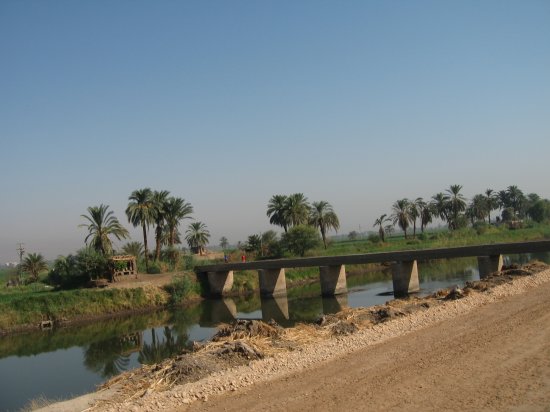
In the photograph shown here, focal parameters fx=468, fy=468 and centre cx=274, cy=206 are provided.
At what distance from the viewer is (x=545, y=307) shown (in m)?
14.2

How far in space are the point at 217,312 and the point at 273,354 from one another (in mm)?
26123

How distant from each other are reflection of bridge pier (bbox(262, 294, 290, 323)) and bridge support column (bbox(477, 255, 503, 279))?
1312 cm

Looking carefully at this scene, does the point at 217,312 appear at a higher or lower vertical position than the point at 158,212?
lower

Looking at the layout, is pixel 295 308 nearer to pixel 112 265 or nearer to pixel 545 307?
pixel 112 265

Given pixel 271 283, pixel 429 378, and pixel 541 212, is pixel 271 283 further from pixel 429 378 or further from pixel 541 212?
pixel 541 212

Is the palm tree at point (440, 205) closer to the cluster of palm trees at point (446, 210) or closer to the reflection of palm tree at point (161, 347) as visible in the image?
the cluster of palm trees at point (446, 210)

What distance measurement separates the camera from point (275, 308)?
35.4 metres

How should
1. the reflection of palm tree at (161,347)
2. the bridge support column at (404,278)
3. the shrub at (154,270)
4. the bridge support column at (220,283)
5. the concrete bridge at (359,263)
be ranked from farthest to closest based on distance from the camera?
the shrub at (154,270) → the bridge support column at (220,283) → the bridge support column at (404,278) → the concrete bridge at (359,263) → the reflection of palm tree at (161,347)

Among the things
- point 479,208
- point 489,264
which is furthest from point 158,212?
point 479,208

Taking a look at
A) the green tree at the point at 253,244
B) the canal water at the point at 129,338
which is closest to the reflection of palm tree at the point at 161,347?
the canal water at the point at 129,338

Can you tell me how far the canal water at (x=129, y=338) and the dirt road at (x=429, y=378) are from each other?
32.2 ft

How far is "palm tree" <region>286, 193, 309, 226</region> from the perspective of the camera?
67.3 meters

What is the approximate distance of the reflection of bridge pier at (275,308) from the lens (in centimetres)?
3073

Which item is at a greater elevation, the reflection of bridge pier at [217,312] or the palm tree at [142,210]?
the palm tree at [142,210]
